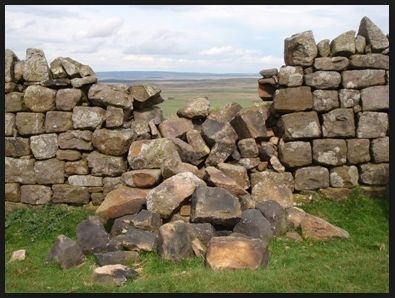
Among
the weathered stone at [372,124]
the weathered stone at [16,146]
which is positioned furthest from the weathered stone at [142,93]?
the weathered stone at [372,124]

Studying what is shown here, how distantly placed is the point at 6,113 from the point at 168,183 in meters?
4.87

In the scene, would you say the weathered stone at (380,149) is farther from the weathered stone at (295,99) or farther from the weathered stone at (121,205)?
the weathered stone at (121,205)

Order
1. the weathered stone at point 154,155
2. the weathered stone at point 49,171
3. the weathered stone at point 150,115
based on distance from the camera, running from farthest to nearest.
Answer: the weathered stone at point 150,115 < the weathered stone at point 49,171 < the weathered stone at point 154,155

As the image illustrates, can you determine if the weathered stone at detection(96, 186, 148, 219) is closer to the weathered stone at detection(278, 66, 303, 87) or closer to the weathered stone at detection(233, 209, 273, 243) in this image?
the weathered stone at detection(233, 209, 273, 243)

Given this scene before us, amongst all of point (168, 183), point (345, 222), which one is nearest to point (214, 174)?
point (168, 183)

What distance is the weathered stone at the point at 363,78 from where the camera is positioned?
11.6 meters

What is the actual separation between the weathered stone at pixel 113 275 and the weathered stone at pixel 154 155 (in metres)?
3.48

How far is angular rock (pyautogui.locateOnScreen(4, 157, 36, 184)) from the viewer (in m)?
12.0

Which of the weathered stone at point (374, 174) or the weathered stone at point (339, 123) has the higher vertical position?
the weathered stone at point (339, 123)

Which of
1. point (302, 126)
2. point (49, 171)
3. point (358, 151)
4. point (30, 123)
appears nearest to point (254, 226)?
point (302, 126)

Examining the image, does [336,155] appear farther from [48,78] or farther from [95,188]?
[48,78]

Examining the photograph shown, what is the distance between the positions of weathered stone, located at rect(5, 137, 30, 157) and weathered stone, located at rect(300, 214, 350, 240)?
7015 mm

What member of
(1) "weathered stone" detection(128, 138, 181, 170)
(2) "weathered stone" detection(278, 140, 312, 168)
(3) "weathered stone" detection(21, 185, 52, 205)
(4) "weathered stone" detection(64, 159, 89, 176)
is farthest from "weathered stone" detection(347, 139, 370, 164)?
(3) "weathered stone" detection(21, 185, 52, 205)

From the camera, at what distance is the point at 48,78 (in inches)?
468
